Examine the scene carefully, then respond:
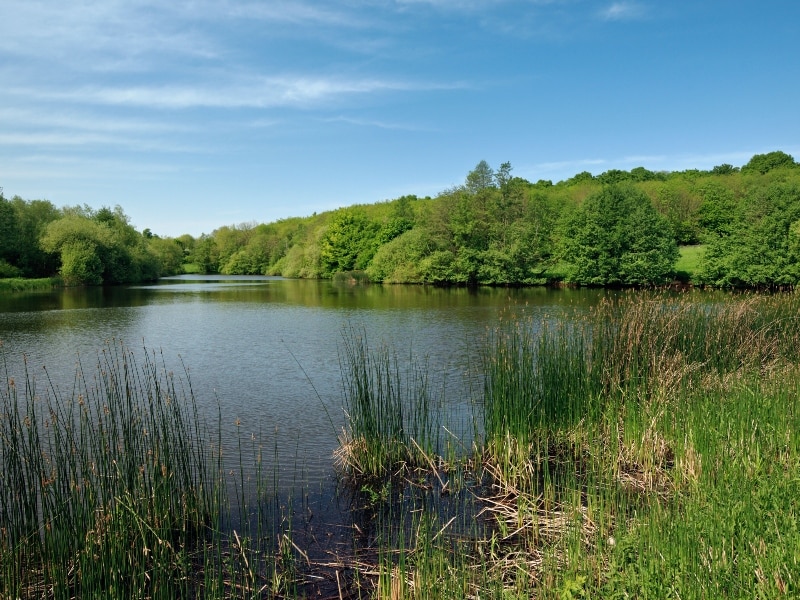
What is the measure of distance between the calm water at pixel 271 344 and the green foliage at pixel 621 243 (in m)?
13.3

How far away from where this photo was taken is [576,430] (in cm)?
647

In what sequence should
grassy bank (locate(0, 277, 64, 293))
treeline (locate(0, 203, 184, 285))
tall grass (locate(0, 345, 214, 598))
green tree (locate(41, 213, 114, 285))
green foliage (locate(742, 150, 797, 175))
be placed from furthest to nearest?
green foliage (locate(742, 150, 797, 175))
green tree (locate(41, 213, 114, 285))
treeline (locate(0, 203, 184, 285))
grassy bank (locate(0, 277, 64, 293))
tall grass (locate(0, 345, 214, 598))

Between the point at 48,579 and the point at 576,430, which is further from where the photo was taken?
the point at 576,430

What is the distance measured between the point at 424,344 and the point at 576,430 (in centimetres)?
868

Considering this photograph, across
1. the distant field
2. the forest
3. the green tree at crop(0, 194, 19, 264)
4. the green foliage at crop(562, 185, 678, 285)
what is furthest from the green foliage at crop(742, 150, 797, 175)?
the green tree at crop(0, 194, 19, 264)

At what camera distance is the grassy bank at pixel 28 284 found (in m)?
40.1

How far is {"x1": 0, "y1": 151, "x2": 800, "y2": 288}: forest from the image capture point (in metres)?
32.9

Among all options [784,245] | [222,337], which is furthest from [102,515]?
[784,245]

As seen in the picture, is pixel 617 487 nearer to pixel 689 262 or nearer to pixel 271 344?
pixel 271 344

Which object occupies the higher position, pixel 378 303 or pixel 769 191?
pixel 769 191

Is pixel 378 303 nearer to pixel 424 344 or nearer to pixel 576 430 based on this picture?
pixel 424 344

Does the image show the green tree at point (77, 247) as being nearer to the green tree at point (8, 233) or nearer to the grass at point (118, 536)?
the green tree at point (8, 233)

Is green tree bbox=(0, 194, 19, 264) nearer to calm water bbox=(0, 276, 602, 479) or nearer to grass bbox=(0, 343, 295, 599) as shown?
calm water bbox=(0, 276, 602, 479)

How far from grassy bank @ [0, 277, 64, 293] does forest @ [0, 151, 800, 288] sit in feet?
3.06
